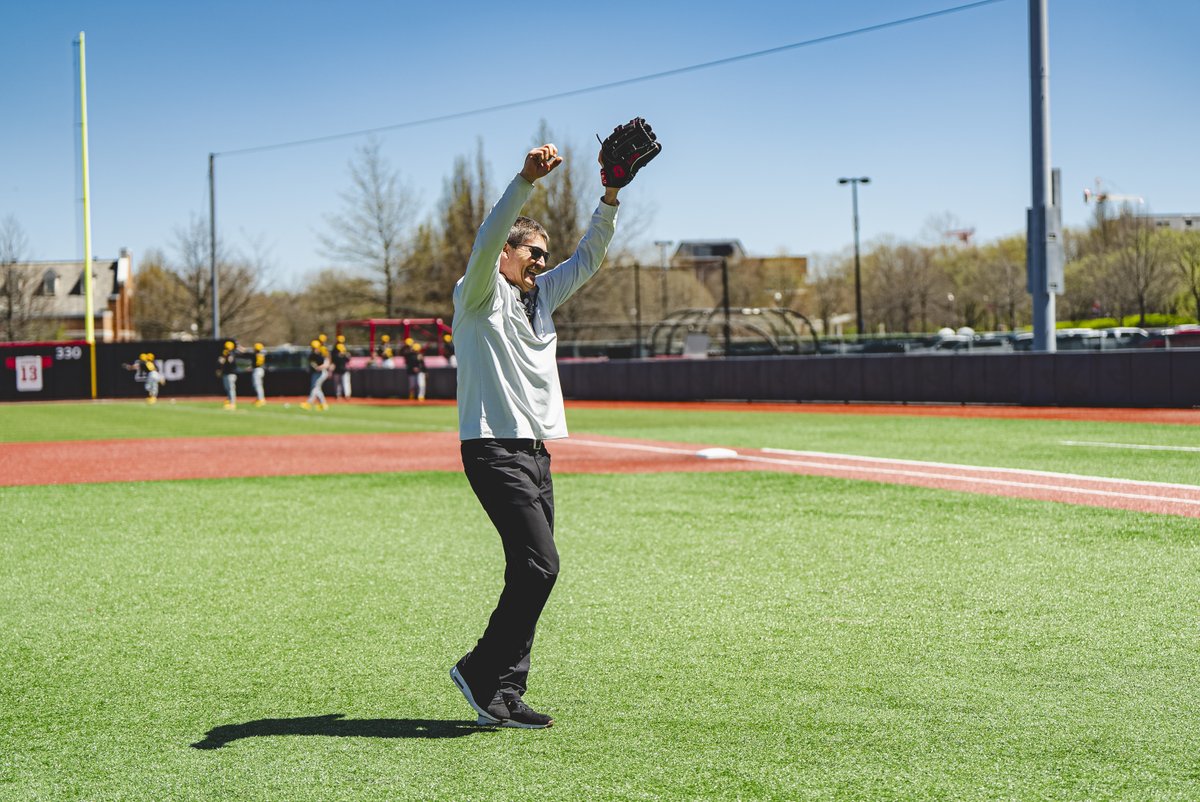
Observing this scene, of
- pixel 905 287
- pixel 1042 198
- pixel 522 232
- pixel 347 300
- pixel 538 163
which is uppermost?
pixel 905 287

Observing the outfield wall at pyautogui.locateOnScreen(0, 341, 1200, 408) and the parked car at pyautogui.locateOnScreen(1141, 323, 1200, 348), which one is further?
the parked car at pyautogui.locateOnScreen(1141, 323, 1200, 348)

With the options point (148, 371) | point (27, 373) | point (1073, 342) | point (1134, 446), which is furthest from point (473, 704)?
point (27, 373)

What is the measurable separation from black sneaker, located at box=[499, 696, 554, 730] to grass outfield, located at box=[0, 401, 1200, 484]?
9.29 metres

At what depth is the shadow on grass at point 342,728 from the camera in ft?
15.0

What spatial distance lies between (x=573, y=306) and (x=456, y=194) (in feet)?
32.3

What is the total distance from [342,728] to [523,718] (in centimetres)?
71

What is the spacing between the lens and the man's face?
15.7 ft

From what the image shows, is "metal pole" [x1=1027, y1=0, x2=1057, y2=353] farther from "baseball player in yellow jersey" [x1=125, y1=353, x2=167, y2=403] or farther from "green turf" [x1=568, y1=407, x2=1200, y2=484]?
"baseball player in yellow jersey" [x1=125, y1=353, x2=167, y2=403]

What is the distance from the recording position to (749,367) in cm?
3155

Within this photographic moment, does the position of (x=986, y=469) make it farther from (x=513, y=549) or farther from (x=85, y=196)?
(x=85, y=196)

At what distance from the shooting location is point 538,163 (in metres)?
4.37

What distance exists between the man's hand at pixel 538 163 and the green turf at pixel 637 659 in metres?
2.07

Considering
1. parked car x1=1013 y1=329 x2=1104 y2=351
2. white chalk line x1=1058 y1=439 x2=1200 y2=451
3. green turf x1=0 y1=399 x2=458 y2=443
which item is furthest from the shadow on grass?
parked car x1=1013 y1=329 x2=1104 y2=351

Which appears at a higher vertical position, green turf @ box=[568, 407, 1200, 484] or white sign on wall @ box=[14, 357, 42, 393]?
white sign on wall @ box=[14, 357, 42, 393]
